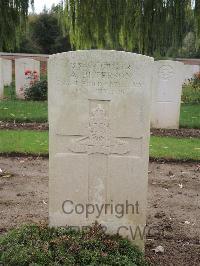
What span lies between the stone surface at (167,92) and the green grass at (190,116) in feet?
1.84

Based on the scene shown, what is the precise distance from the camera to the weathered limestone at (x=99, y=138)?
348 cm

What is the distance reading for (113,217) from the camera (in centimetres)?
370

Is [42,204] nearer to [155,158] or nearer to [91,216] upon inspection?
[91,216]

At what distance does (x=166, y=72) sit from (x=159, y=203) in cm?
516

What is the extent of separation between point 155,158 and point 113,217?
3707 mm

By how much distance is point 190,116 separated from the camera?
40.3 feet

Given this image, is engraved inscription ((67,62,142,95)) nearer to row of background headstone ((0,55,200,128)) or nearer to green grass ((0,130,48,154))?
green grass ((0,130,48,154))

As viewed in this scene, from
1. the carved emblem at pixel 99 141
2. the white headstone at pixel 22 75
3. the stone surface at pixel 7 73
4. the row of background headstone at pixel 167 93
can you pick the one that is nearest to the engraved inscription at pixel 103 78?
the carved emblem at pixel 99 141

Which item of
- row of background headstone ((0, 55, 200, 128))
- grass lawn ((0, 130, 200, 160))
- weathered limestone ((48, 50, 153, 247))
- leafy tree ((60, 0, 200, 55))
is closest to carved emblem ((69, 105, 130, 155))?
weathered limestone ((48, 50, 153, 247))

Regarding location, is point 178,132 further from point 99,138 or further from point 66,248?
point 66,248

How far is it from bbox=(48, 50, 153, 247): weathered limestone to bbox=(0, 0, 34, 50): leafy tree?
7.15m

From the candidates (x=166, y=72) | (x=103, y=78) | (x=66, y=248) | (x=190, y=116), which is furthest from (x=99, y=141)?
(x=190, y=116)

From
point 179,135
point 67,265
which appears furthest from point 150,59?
point 179,135

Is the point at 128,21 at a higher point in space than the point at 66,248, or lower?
higher
